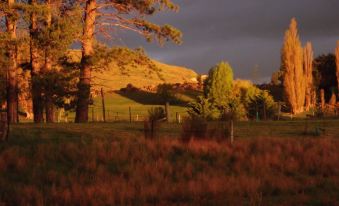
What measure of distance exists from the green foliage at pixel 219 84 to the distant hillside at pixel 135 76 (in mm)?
2716

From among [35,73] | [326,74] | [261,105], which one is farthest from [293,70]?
[35,73]

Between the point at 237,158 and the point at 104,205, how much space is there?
19.6 feet

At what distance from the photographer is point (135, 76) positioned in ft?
428

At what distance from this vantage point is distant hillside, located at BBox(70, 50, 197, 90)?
29.8 meters

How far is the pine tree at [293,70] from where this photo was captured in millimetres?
55969

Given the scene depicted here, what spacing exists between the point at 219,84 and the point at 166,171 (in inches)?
1425

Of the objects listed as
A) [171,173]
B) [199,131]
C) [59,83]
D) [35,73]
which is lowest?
[171,173]

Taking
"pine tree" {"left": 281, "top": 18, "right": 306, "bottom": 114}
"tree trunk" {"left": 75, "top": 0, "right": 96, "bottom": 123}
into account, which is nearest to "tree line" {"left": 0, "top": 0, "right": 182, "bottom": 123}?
"tree trunk" {"left": 75, "top": 0, "right": 96, "bottom": 123}

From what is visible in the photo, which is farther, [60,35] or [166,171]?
[60,35]

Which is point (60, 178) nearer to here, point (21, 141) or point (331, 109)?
point (21, 141)

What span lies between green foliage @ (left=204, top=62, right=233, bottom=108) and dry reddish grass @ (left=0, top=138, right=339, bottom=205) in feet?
98.3

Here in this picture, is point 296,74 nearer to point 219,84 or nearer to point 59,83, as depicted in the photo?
point 219,84

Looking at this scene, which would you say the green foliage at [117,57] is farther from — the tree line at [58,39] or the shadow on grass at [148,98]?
the shadow on grass at [148,98]

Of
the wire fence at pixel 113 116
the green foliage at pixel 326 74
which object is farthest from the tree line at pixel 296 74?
the wire fence at pixel 113 116
